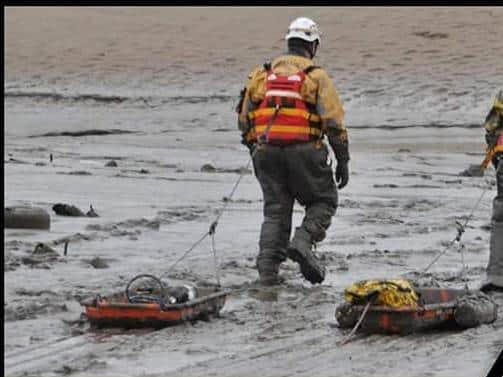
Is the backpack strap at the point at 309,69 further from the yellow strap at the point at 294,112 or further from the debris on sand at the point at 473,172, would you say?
the debris on sand at the point at 473,172

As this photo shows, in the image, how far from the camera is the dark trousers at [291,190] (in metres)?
12.0

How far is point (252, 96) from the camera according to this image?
39.5 feet

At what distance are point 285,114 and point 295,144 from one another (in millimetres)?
234

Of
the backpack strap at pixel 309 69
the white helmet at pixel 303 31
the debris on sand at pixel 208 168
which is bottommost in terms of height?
the debris on sand at pixel 208 168

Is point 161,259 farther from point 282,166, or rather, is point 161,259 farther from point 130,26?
point 130,26

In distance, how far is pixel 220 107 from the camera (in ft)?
104

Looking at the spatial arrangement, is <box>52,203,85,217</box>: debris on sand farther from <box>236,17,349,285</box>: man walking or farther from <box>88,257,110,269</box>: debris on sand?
<box>236,17,349,285</box>: man walking

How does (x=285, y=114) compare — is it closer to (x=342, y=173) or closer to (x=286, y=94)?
(x=286, y=94)

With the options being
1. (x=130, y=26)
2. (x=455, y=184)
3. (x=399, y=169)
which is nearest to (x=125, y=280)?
(x=455, y=184)

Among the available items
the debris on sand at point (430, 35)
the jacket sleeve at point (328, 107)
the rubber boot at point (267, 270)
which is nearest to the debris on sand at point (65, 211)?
the rubber boot at point (267, 270)

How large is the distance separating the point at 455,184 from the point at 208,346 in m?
11.1

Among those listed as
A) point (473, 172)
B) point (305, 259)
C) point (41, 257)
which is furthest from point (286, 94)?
point (473, 172)

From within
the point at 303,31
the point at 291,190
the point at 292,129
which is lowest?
the point at 291,190

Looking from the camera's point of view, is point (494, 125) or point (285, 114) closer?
point (285, 114)
